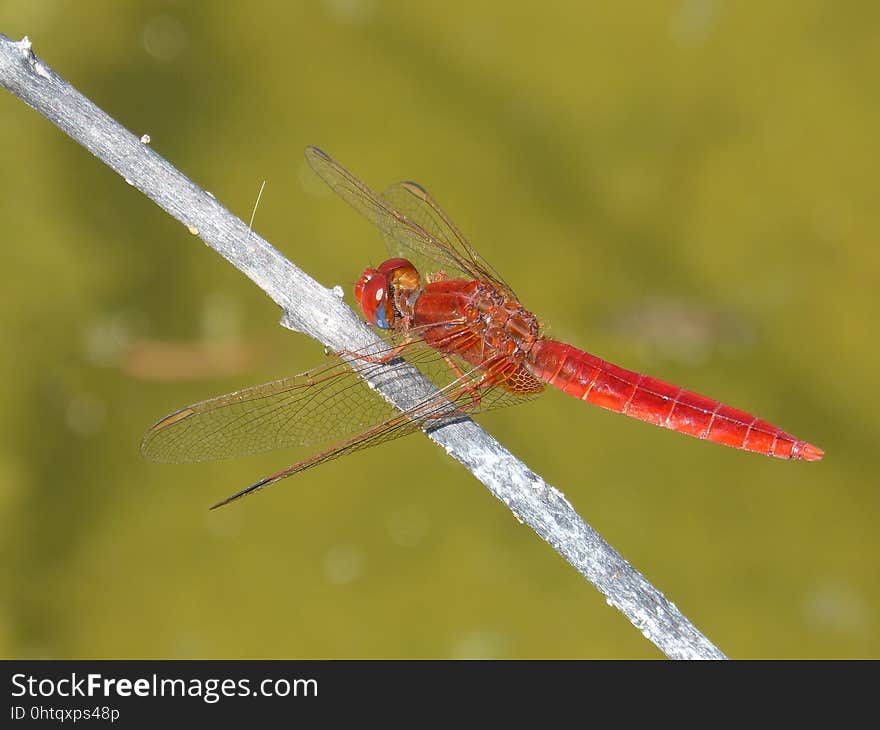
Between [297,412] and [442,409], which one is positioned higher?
[297,412]

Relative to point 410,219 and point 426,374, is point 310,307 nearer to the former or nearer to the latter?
point 426,374

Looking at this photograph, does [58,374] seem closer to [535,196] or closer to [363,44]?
[363,44]

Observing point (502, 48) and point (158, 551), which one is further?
point (502, 48)

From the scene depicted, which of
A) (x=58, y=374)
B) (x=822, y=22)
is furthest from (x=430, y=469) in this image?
(x=822, y=22)

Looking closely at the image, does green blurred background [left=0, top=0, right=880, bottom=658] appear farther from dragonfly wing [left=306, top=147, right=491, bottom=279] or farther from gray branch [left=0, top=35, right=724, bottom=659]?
gray branch [left=0, top=35, right=724, bottom=659]

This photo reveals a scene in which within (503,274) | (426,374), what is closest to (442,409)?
(426,374)

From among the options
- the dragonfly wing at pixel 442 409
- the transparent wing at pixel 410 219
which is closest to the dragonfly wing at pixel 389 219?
the transparent wing at pixel 410 219
